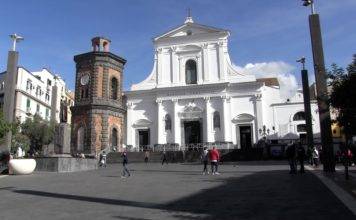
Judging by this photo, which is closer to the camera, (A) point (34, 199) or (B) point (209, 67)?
(A) point (34, 199)

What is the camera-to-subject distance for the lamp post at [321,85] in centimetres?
1942

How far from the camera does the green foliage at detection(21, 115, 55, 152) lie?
58250mm

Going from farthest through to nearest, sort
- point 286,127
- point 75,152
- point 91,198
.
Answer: point 286,127 < point 75,152 < point 91,198

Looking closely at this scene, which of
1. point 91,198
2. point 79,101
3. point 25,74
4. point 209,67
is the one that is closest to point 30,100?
point 25,74

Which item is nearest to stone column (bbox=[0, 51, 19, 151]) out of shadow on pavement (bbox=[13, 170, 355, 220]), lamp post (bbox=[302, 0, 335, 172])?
shadow on pavement (bbox=[13, 170, 355, 220])

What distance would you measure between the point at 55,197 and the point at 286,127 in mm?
44065

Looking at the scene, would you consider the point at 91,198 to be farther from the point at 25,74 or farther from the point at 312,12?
the point at 25,74

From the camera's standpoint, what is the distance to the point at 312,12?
69.8 feet

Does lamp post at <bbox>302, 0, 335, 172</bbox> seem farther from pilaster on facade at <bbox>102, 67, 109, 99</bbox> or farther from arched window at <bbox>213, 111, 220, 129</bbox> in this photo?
pilaster on facade at <bbox>102, 67, 109, 99</bbox>

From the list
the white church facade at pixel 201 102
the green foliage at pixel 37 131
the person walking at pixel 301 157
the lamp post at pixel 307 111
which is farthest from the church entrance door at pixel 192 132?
the person walking at pixel 301 157

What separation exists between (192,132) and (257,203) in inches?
1645

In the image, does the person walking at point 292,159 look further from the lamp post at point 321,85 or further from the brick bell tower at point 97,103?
the brick bell tower at point 97,103

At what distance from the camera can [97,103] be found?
166 ft

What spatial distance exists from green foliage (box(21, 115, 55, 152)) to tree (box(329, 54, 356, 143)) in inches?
1993
